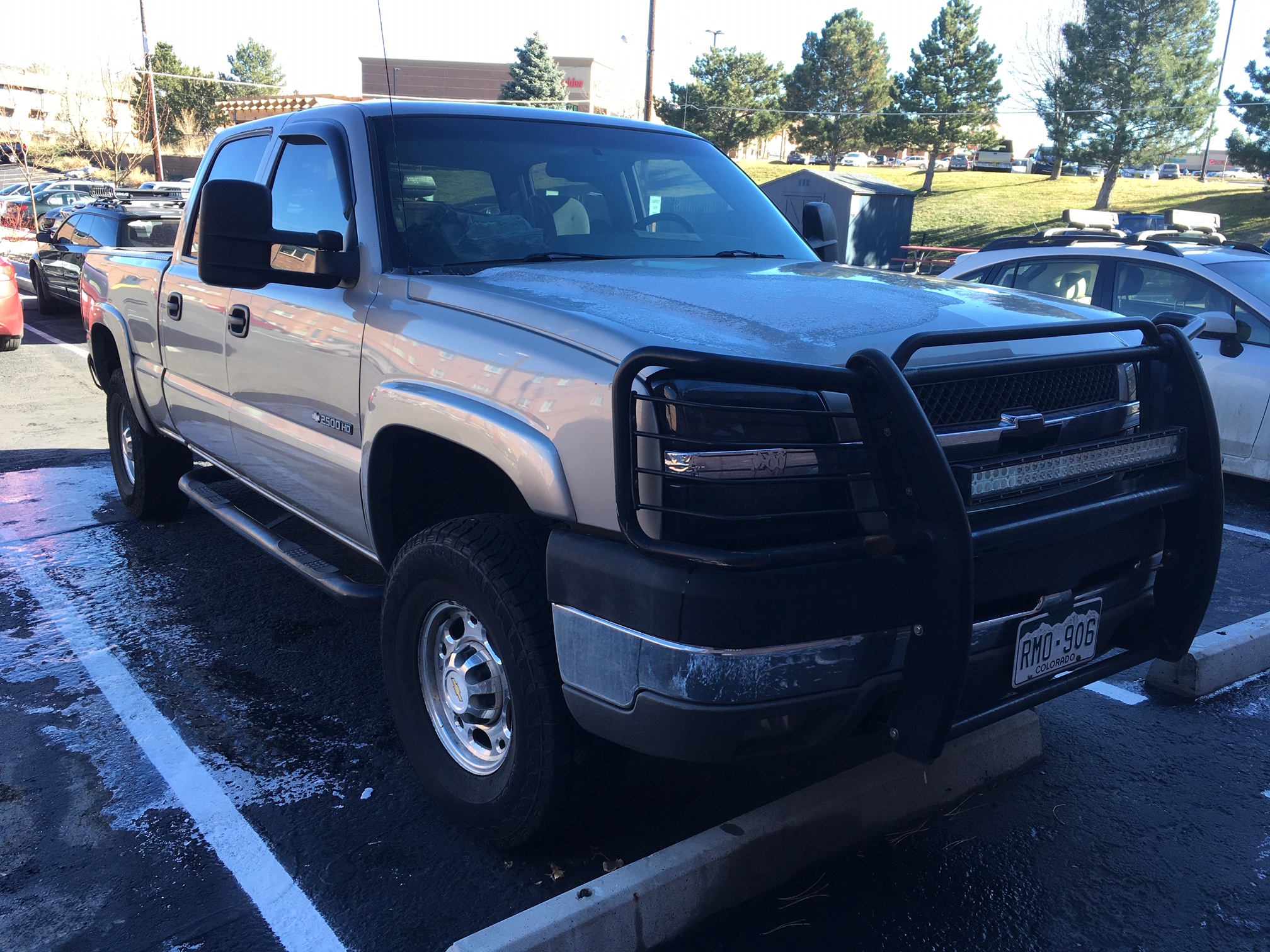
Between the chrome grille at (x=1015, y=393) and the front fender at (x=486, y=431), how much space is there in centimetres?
87

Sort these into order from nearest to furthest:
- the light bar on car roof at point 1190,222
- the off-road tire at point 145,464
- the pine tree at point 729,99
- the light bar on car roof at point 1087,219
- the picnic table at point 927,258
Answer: the off-road tire at point 145,464, the light bar on car roof at point 1087,219, the light bar on car roof at point 1190,222, the picnic table at point 927,258, the pine tree at point 729,99

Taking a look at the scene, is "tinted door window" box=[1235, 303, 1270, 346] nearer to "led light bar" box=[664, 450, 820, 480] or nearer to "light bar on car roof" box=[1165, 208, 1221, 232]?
"light bar on car roof" box=[1165, 208, 1221, 232]

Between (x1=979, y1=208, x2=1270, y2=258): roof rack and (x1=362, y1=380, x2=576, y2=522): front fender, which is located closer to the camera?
(x1=362, y1=380, x2=576, y2=522): front fender

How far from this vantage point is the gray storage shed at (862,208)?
75.5ft

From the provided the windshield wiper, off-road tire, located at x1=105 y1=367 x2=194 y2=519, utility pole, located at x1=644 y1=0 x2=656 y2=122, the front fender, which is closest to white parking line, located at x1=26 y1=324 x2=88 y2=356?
off-road tire, located at x1=105 y1=367 x2=194 y2=519

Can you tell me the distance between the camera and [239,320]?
13.1 feet

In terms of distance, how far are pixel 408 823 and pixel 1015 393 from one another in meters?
2.10

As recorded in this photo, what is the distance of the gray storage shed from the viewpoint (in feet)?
75.5

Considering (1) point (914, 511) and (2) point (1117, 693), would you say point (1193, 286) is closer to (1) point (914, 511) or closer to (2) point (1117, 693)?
(2) point (1117, 693)

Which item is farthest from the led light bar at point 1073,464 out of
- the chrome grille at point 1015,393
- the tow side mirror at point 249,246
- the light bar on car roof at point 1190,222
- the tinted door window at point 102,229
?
the tinted door window at point 102,229

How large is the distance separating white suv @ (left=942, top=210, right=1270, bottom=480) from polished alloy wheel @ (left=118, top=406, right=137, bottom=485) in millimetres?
5313

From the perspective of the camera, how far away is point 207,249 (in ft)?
10.0

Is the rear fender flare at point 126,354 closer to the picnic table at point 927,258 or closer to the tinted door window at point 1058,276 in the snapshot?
the tinted door window at point 1058,276

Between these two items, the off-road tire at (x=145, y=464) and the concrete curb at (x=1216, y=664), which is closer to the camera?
the concrete curb at (x=1216, y=664)
